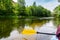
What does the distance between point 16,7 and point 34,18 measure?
1446 millimetres

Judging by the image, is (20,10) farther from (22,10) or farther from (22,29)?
(22,29)

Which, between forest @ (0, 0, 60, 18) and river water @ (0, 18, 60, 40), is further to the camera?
forest @ (0, 0, 60, 18)

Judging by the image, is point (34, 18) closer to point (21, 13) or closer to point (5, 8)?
point (21, 13)

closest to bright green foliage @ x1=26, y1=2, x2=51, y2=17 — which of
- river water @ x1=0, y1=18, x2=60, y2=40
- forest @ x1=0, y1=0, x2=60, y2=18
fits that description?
forest @ x1=0, y1=0, x2=60, y2=18

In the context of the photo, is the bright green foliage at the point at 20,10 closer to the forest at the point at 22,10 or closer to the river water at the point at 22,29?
the forest at the point at 22,10

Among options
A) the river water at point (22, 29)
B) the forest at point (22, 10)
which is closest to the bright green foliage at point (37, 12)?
the forest at point (22, 10)


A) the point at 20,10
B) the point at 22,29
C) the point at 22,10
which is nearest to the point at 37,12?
the point at 22,10

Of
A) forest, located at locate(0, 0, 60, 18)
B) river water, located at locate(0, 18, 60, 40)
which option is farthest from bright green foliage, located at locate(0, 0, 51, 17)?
river water, located at locate(0, 18, 60, 40)

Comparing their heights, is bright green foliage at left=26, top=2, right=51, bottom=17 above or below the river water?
above

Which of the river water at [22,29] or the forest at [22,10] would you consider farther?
the forest at [22,10]

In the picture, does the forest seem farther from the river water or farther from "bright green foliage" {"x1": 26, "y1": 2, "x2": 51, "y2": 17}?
the river water

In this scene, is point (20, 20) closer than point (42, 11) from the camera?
No

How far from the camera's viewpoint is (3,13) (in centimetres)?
1123

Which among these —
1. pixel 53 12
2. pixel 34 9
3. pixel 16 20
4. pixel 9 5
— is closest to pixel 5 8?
pixel 9 5
